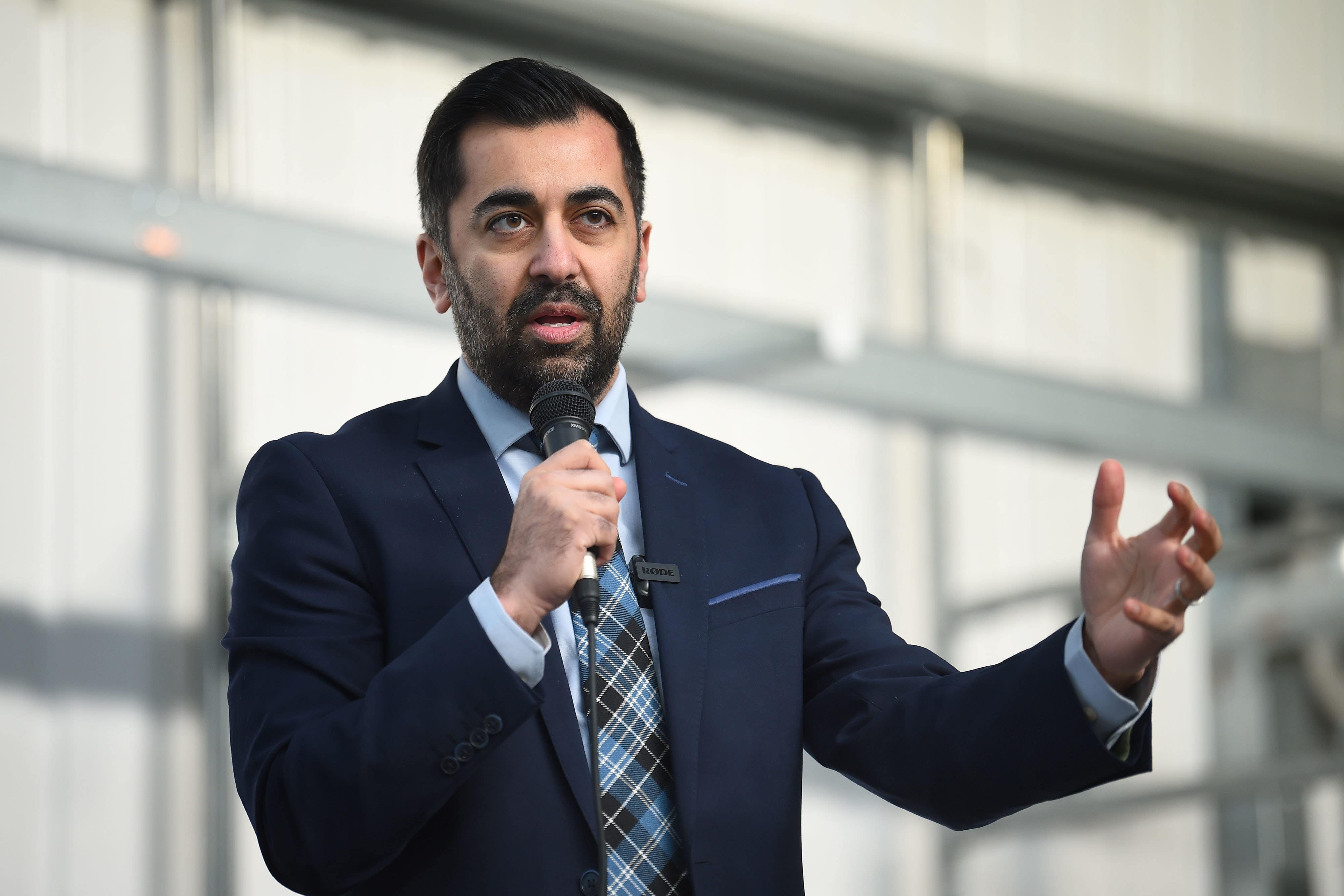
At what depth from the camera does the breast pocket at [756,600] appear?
1.59m

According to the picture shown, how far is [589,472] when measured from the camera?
1343mm

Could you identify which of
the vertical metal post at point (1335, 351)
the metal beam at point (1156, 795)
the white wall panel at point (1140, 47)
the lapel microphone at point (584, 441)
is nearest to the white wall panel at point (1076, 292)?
the white wall panel at point (1140, 47)

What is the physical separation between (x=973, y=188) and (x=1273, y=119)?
165 cm

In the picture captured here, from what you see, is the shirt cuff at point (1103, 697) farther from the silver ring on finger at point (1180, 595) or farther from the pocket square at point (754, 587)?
the pocket square at point (754, 587)

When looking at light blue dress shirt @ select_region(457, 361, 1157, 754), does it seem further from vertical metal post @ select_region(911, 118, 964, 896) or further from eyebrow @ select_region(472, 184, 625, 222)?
vertical metal post @ select_region(911, 118, 964, 896)

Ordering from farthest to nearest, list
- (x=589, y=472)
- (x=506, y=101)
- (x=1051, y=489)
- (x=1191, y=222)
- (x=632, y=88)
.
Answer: (x=1191, y=222) < (x=1051, y=489) < (x=632, y=88) < (x=506, y=101) < (x=589, y=472)

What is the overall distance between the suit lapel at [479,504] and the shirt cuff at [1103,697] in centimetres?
48

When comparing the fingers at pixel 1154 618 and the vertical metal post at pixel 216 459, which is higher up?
the vertical metal post at pixel 216 459

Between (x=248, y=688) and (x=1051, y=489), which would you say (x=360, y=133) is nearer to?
(x=1051, y=489)

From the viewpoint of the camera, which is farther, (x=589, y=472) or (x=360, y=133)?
(x=360, y=133)

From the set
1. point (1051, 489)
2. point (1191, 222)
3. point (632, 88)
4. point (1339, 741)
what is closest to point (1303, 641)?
point (1339, 741)

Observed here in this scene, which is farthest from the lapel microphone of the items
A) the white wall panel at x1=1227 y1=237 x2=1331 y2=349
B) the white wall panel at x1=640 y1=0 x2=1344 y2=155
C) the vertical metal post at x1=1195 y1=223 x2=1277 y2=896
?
the white wall panel at x1=1227 y1=237 x2=1331 y2=349

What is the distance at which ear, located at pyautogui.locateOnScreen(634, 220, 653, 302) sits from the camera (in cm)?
178

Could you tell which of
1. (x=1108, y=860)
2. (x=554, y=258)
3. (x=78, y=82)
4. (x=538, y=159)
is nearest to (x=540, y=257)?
(x=554, y=258)
